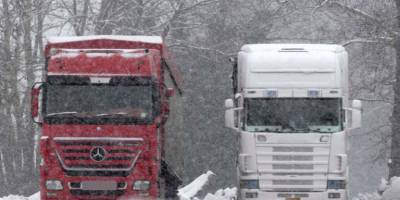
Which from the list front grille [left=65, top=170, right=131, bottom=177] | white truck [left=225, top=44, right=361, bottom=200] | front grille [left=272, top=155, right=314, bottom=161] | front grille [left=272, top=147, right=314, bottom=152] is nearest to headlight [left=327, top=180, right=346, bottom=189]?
white truck [left=225, top=44, right=361, bottom=200]

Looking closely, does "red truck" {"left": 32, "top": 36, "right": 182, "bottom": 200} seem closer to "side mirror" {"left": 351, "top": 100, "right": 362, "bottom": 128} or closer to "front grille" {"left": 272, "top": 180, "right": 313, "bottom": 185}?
"front grille" {"left": 272, "top": 180, "right": 313, "bottom": 185}

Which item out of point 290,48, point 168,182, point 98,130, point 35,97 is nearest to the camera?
point 35,97

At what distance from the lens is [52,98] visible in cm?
1622

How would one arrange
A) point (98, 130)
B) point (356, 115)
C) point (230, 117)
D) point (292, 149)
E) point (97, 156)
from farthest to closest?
point (230, 117)
point (292, 149)
point (356, 115)
point (97, 156)
point (98, 130)

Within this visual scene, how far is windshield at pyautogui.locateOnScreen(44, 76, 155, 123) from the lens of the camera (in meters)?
16.2

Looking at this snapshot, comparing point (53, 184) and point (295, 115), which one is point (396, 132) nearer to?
point (295, 115)

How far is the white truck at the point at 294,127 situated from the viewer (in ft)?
58.7

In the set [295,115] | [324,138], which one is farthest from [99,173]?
[324,138]

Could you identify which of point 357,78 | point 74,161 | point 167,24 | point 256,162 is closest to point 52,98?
point 74,161

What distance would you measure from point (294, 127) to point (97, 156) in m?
4.27

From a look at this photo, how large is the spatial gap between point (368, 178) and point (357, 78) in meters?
52.5

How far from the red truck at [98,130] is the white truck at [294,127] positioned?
2383mm

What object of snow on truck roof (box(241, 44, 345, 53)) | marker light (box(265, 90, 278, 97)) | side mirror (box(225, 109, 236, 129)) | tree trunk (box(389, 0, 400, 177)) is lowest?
tree trunk (box(389, 0, 400, 177))

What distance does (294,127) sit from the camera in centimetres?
1798
